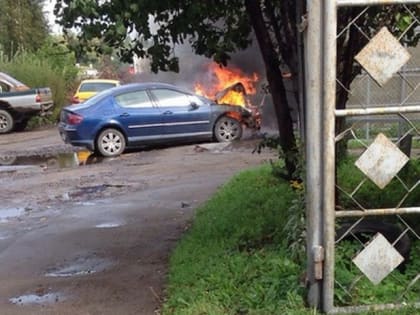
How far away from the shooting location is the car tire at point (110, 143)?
1558 centimetres

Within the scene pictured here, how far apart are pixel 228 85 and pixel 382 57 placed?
1698 centimetres

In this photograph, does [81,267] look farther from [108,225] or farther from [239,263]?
[239,263]

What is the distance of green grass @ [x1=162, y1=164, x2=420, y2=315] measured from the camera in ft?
13.8

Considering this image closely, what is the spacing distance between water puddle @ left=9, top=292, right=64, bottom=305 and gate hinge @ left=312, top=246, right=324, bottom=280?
251 centimetres

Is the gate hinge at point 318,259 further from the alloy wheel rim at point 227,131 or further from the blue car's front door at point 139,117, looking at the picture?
the alloy wheel rim at point 227,131

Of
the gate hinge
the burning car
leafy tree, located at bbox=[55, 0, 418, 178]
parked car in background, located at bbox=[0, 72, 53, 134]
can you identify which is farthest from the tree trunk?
parked car in background, located at bbox=[0, 72, 53, 134]

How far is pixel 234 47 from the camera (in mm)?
7109

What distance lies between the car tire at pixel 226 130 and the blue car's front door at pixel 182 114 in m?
0.24

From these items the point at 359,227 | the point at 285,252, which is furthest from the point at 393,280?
the point at 285,252

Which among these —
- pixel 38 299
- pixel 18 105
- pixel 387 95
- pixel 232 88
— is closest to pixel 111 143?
pixel 232 88

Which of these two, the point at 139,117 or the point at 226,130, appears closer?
the point at 139,117

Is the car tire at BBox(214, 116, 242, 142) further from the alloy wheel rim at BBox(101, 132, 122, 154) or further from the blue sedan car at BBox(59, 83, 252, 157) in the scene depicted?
the alloy wheel rim at BBox(101, 132, 122, 154)

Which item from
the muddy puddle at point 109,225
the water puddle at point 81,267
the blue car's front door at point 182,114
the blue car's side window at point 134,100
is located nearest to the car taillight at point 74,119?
the blue car's side window at point 134,100

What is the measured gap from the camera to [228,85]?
67.8 ft
